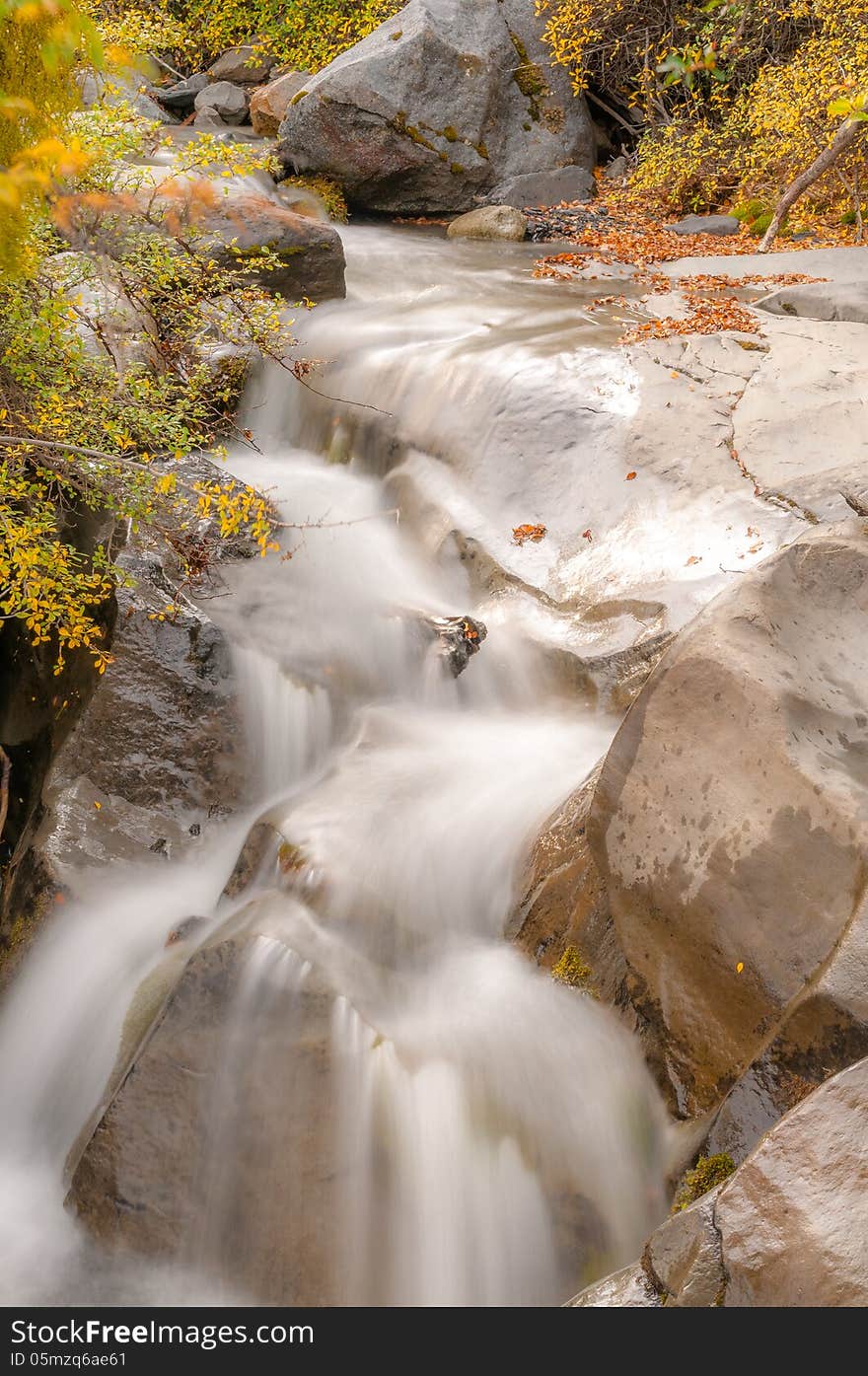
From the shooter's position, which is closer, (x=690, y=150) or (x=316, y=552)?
(x=316, y=552)

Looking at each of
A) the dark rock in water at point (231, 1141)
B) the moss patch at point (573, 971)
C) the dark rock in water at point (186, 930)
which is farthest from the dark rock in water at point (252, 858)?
the moss patch at point (573, 971)

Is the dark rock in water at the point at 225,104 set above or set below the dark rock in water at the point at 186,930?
above

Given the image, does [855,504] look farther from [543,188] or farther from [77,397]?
[543,188]

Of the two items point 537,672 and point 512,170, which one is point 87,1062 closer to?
point 537,672

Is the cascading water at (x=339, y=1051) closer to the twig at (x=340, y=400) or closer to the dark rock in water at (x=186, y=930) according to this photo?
the dark rock in water at (x=186, y=930)

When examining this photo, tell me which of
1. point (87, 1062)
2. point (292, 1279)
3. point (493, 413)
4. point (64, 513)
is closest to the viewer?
point (292, 1279)

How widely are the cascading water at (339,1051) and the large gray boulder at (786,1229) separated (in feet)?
2.77

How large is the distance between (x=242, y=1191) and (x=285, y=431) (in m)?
5.93

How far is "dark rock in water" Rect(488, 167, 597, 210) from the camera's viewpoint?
44.7ft

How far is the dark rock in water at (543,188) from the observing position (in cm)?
1361

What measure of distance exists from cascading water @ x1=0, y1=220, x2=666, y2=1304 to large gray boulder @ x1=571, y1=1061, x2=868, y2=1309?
0.85 m
